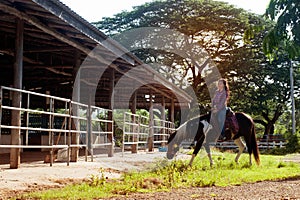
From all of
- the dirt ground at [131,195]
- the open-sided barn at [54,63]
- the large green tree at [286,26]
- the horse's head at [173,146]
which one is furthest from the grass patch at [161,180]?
the large green tree at [286,26]

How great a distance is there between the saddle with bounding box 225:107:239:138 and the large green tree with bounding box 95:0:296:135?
18.1m

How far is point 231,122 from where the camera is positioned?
10.6m

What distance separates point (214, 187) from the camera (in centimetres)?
689

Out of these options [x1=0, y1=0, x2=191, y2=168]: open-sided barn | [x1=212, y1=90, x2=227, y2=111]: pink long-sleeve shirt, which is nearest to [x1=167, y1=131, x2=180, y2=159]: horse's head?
[x1=212, y1=90, x2=227, y2=111]: pink long-sleeve shirt

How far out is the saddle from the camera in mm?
10516

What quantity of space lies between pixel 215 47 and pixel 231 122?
20.2 m

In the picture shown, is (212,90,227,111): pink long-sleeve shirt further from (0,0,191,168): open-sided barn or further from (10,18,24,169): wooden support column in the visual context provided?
(10,18,24,169): wooden support column

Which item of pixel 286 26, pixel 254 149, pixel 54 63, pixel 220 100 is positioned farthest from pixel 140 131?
pixel 286 26

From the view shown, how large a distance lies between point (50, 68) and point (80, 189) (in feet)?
24.2

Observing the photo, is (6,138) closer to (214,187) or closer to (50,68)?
(50,68)

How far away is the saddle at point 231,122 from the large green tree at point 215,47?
18.1m

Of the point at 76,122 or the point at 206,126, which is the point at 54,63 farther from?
the point at 206,126

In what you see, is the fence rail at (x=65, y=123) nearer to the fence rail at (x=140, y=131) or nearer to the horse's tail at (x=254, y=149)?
the fence rail at (x=140, y=131)

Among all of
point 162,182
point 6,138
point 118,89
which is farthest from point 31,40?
point 118,89
